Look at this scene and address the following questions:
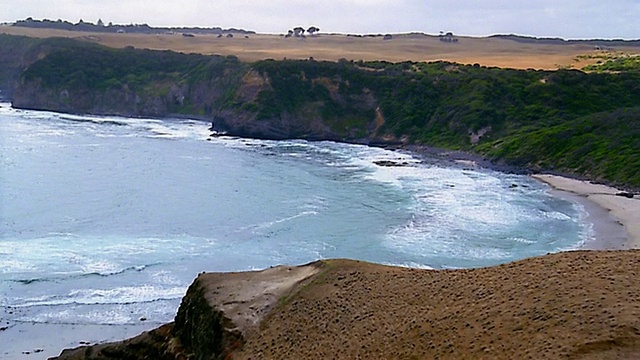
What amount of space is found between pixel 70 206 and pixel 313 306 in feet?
106

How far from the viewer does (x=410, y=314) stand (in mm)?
17938

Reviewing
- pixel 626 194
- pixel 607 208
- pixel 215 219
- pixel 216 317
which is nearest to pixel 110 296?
pixel 216 317

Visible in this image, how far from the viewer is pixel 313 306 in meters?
19.4

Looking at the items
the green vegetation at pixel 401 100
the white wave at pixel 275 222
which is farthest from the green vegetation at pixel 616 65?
the white wave at pixel 275 222

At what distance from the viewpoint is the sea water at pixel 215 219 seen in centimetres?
3300

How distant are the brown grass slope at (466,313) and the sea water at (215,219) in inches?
435

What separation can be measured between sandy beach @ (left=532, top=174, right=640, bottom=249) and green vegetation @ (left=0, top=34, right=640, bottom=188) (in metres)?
2.55

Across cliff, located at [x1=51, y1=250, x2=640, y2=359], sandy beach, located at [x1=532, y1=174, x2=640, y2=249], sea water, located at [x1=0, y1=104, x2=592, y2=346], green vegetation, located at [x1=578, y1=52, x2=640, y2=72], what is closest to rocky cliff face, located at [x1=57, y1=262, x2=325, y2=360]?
cliff, located at [x1=51, y1=250, x2=640, y2=359]

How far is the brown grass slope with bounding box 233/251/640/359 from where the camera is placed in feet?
48.2

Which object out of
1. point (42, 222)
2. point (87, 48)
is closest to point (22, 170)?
point (42, 222)

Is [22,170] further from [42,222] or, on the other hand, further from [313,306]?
[313,306]

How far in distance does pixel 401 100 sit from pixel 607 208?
42182mm

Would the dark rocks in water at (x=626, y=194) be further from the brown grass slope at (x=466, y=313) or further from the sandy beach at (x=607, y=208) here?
the brown grass slope at (x=466, y=313)

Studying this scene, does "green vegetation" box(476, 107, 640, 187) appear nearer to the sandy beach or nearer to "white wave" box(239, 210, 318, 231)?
the sandy beach
